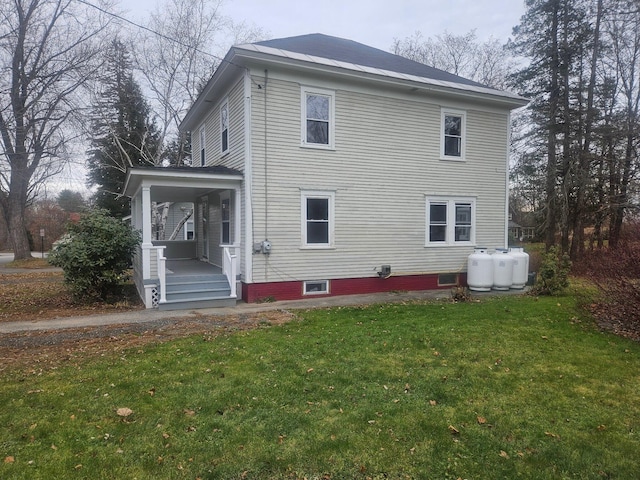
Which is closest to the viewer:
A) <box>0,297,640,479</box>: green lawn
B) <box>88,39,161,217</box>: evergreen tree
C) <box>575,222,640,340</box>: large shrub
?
<box>0,297,640,479</box>: green lawn

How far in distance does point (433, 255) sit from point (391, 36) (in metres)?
23.6

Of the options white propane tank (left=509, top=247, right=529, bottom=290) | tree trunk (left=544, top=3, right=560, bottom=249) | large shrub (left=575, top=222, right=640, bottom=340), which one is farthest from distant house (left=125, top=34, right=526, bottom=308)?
tree trunk (left=544, top=3, right=560, bottom=249)

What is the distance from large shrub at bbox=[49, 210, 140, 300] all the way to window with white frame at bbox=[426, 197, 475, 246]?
8.22 metres

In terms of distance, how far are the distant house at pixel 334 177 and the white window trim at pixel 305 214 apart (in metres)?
0.03

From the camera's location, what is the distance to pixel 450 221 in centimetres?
1227

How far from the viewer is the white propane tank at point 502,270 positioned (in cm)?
1151

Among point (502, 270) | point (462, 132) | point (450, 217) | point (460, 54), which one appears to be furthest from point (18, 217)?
point (460, 54)

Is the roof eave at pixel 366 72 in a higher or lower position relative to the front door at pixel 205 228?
higher

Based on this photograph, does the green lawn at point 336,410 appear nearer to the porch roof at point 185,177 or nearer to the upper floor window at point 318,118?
the porch roof at point 185,177

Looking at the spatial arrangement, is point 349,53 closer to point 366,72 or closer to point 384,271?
point 366,72

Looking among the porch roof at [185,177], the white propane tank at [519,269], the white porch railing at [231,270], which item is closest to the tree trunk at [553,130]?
the white propane tank at [519,269]

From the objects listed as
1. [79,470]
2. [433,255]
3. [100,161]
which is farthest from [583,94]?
[100,161]

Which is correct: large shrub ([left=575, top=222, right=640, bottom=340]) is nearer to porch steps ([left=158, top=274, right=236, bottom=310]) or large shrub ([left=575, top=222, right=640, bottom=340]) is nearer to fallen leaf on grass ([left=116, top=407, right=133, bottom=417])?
fallen leaf on grass ([left=116, top=407, right=133, bottom=417])

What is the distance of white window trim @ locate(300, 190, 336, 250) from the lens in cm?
1033
